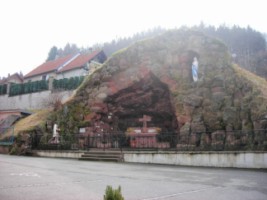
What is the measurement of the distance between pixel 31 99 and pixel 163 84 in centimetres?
2664

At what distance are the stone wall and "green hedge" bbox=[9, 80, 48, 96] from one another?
0.60m

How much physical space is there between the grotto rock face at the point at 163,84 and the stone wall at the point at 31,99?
15731 millimetres

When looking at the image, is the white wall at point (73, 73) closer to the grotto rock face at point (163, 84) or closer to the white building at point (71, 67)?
the white building at point (71, 67)

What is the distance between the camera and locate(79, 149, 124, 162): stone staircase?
1773cm

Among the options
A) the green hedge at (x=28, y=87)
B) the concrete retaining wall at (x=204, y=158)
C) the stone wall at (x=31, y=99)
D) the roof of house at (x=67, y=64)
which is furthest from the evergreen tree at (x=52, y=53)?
the concrete retaining wall at (x=204, y=158)

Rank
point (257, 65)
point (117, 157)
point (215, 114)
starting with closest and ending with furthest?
point (117, 157)
point (215, 114)
point (257, 65)

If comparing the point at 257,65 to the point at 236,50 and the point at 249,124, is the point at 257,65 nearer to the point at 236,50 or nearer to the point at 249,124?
the point at 236,50

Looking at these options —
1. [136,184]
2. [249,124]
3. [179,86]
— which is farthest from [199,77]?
[136,184]

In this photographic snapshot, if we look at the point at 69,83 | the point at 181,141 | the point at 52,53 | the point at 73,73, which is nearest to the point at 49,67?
the point at 73,73

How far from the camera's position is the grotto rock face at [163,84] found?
25.2 metres

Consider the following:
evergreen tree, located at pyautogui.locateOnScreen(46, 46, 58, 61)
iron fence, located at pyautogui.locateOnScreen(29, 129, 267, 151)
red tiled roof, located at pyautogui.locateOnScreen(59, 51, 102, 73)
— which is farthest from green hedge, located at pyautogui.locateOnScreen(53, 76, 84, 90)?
evergreen tree, located at pyautogui.locateOnScreen(46, 46, 58, 61)

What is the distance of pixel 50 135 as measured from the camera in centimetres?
2505

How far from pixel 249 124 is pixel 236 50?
67.5m

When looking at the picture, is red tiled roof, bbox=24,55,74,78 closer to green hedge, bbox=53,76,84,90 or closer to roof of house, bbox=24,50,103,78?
roof of house, bbox=24,50,103,78
